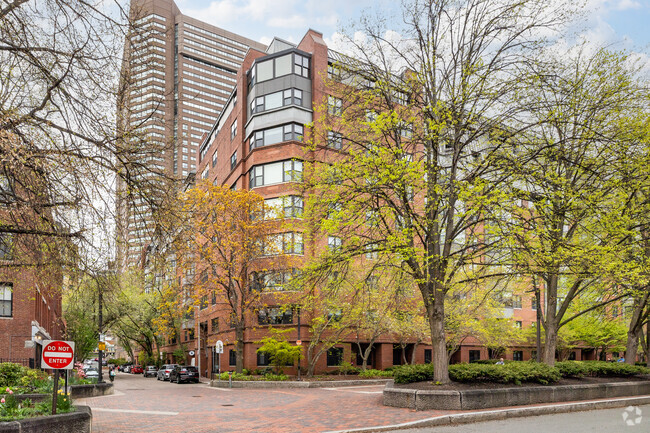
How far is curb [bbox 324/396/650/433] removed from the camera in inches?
522

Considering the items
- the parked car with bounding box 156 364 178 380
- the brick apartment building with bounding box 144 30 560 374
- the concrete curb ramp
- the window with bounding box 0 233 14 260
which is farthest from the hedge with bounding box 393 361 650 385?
the parked car with bounding box 156 364 178 380

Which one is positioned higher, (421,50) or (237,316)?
(421,50)

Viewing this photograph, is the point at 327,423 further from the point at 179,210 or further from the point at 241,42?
the point at 241,42

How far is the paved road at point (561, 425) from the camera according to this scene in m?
12.8

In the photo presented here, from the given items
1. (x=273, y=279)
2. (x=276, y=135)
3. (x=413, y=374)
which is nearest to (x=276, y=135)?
(x=276, y=135)

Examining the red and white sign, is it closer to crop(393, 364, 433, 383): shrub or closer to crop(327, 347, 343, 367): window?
crop(393, 364, 433, 383): shrub

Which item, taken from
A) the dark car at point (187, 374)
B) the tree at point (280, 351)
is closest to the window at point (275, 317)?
the tree at point (280, 351)

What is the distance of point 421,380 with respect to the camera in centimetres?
1883

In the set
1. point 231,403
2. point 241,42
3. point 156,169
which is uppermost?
point 241,42

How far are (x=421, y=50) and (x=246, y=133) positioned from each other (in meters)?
28.7

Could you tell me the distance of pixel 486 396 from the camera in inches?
637

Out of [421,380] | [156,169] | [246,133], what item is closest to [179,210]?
[156,169]

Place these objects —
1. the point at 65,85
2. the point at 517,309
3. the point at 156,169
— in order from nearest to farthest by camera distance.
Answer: the point at 65,85, the point at 156,169, the point at 517,309

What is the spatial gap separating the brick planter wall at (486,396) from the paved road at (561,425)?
48.9 inches
